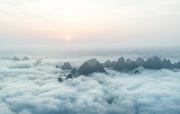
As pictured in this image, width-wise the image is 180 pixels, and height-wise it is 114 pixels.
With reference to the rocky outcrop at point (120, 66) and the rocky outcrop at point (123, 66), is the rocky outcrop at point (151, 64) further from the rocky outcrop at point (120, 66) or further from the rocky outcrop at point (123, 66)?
the rocky outcrop at point (120, 66)

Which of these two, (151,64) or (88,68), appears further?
(151,64)

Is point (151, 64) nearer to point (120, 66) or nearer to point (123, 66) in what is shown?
point (123, 66)

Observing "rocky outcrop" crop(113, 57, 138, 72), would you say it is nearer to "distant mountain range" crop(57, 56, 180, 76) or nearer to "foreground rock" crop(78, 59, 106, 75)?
"distant mountain range" crop(57, 56, 180, 76)

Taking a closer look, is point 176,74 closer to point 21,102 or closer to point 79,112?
point 79,112

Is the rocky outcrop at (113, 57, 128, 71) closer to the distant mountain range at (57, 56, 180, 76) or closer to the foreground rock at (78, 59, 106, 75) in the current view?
the distant mountain range at (57, 56, 180, 76)

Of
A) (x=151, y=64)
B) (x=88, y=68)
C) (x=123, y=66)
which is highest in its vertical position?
(x=151, y=64)

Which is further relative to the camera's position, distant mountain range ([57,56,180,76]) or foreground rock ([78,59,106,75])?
distant mountain range ([57,56,180,76])

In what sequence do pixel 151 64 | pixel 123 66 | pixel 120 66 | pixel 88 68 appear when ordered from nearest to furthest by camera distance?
1. pixel 88 68
2. pixel 120 66
3. pixel 123 66
4. pixel 151 64

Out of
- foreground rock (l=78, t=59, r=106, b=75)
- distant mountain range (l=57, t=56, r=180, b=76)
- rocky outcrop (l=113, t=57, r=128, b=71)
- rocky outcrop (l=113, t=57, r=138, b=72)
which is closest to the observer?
foreground rock (l=78, t=59, r=106, b=75)

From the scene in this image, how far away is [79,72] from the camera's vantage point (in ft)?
486

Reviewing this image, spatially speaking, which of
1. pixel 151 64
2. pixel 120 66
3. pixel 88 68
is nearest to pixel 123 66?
pixel 120 66

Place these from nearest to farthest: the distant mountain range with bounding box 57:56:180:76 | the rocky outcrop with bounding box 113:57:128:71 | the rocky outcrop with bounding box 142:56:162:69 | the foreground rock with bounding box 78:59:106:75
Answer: the foreground rock with bounding box 78:59:106:75 < the distant mountain range with bounding box 57:56:180:76 < the rocky outcrop with bounding box 113:57:128:71 < the rocky outcrop with bounding box 142:56:162:69

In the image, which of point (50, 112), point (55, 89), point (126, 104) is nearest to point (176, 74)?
point (126, 104)

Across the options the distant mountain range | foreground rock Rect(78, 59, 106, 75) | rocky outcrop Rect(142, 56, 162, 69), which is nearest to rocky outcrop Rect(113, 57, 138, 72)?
the distant mountain range
